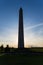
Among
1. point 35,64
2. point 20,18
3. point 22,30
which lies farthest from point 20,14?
point 35,64

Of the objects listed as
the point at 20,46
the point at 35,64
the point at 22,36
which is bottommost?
the point at 35,64

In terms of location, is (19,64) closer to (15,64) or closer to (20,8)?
(15,64)

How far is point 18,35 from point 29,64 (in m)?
24.1

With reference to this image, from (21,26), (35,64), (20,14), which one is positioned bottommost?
(35,64)

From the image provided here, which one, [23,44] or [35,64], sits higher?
[23,44]

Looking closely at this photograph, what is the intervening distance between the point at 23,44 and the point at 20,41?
1.27 metres

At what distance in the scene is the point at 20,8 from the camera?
129 feet

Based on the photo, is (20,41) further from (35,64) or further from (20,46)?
(35,64)

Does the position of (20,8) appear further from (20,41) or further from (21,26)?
(20,41)

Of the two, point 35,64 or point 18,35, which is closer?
point 35,64

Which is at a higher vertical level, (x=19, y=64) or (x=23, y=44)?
(x=23, y=44)

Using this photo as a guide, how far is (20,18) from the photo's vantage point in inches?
1499

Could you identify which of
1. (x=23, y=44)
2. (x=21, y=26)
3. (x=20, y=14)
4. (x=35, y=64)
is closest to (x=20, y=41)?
(x=23, y=44)

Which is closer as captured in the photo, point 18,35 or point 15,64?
point 15,64
